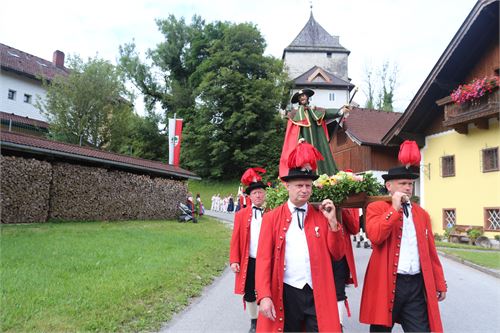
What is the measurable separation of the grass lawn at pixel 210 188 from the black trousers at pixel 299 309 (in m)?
35.2

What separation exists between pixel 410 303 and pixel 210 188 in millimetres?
39889

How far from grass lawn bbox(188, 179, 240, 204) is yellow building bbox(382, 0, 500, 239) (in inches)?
878

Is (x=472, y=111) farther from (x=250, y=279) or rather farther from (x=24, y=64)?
(x=24, y=64)

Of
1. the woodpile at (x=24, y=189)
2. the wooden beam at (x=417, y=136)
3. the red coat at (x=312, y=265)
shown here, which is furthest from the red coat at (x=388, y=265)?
the wooden beam at (x=417, y=136)

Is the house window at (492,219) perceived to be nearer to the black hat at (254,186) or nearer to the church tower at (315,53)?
the black hat at (254,186)

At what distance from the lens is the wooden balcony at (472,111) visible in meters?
14.8

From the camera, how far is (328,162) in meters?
5.03

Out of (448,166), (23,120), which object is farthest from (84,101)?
(448,166)

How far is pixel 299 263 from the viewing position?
3.44 metres

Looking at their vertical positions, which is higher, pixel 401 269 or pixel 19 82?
pixel 19 82

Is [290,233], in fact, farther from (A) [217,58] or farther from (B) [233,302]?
(A) [217,58]

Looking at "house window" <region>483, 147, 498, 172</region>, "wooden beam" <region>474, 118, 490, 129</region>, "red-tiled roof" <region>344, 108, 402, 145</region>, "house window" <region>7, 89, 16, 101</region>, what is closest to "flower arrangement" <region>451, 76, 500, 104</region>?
"wooden beam" <region>474, 118, 490, 129</region>

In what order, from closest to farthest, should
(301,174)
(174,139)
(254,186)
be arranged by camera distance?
1. (301,174)
2. (254,186)
3. (174,139)

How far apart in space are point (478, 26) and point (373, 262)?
15613 millimetres
